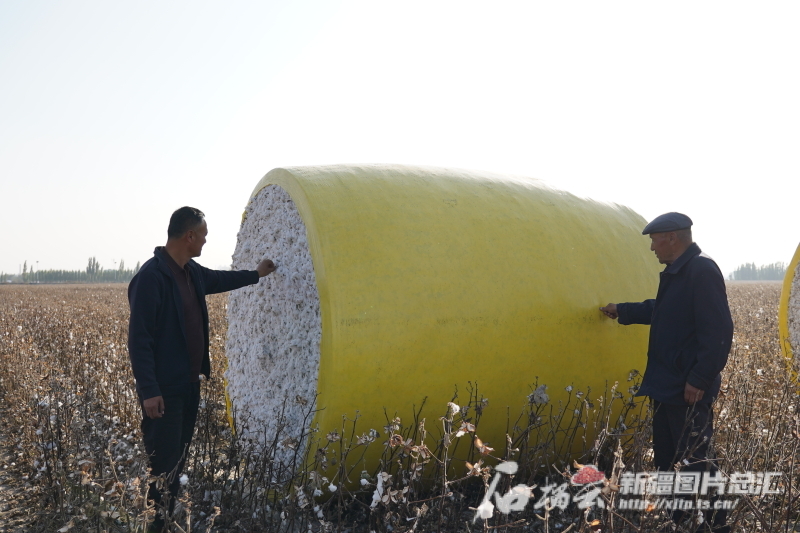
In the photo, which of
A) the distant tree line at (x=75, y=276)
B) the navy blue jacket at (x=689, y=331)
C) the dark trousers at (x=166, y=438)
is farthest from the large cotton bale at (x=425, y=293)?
the distant tree line at (x=75, y=276)

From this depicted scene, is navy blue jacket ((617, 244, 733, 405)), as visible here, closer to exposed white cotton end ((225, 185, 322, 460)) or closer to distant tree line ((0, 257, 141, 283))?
exposed white cotton end ((225, 185, 322, 460))

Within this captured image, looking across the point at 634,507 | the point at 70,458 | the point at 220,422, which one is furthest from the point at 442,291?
the point at 220,422

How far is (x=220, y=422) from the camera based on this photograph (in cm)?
651

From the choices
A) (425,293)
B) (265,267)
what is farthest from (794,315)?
(265,267)

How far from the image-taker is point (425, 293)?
3939 millimetres

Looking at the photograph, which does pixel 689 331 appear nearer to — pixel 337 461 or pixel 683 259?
pixel 683 259

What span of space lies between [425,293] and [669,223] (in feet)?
4.99

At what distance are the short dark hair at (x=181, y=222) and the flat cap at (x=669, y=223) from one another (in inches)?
108

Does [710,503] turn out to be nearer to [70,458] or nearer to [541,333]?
[541,333]

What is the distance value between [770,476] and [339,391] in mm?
2487

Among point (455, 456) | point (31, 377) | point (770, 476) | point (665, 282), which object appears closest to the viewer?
point (770, 476)

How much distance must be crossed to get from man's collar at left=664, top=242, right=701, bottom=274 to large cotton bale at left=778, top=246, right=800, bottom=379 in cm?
441

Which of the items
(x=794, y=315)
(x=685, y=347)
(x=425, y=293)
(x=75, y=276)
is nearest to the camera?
(x=685, y=347)

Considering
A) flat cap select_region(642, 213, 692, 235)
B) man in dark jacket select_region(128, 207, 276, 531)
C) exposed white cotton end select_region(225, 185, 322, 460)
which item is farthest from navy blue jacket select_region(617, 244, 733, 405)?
man in dark jacket select_region(128, 207, 276, 531)
